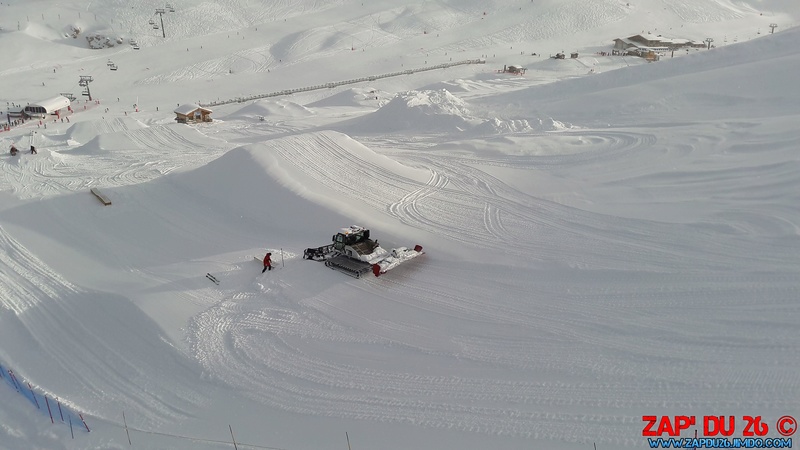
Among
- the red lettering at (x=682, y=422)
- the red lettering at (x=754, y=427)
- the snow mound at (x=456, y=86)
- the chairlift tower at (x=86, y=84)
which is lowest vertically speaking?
the red lettering at (x=682, y=422)

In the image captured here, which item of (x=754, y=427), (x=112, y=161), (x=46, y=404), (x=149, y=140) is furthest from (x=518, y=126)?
(x=46, y=404)

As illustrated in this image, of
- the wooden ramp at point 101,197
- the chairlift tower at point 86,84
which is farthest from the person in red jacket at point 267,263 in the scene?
the chairlift tower at point 86,84

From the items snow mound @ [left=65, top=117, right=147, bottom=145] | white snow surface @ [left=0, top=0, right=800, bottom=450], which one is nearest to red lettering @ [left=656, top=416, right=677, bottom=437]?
white snow surface @ [left=0, top=0, right=800, bottom=450]

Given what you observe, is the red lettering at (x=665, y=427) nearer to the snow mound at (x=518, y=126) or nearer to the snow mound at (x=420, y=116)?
the snow mound at (x=518, y=126)

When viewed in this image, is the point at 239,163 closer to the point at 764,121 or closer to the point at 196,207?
the point at 196,207

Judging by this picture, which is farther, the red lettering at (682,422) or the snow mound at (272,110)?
the snow mound at (272,110)

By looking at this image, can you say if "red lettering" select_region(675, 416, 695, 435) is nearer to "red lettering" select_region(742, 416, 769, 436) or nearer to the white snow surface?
the white snow surface
